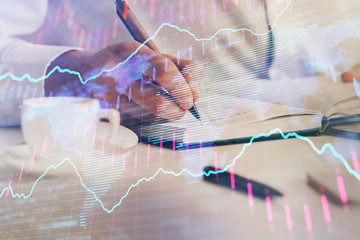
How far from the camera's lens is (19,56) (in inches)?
73.4

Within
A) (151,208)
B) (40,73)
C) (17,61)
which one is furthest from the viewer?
(17,61)

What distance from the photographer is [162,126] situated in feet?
4.50

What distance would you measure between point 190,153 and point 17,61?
1432 mm

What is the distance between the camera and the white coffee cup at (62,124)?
59.7 inches

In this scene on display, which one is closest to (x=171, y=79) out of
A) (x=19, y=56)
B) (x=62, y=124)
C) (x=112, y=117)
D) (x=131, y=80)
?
(x=131, y=80)

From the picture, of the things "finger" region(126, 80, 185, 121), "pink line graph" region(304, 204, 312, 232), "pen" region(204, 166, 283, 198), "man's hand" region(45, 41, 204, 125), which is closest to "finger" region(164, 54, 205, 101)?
"man's hand" region(45, 41, 204, 125)

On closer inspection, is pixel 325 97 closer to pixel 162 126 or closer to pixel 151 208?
pixel 162 126

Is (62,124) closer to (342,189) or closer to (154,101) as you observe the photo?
(154,101)

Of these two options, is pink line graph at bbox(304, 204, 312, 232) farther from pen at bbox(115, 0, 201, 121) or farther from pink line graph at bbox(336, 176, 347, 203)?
pen at bbox(115, 0, 201, 121)

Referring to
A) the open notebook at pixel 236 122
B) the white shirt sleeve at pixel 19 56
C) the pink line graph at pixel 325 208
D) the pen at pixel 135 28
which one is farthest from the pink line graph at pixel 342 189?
the white shirt sleeve at pixel 19 56

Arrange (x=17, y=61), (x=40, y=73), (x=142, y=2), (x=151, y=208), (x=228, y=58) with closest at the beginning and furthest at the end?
(x=151, y=208) < (x=228, y=58) < (x=142, y=2) < (x=40, y=73) < (x=17, y=61)

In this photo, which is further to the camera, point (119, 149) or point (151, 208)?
point (119, 149)

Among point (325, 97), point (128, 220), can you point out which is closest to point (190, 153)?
point (128, 220)

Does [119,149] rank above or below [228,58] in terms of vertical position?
below
